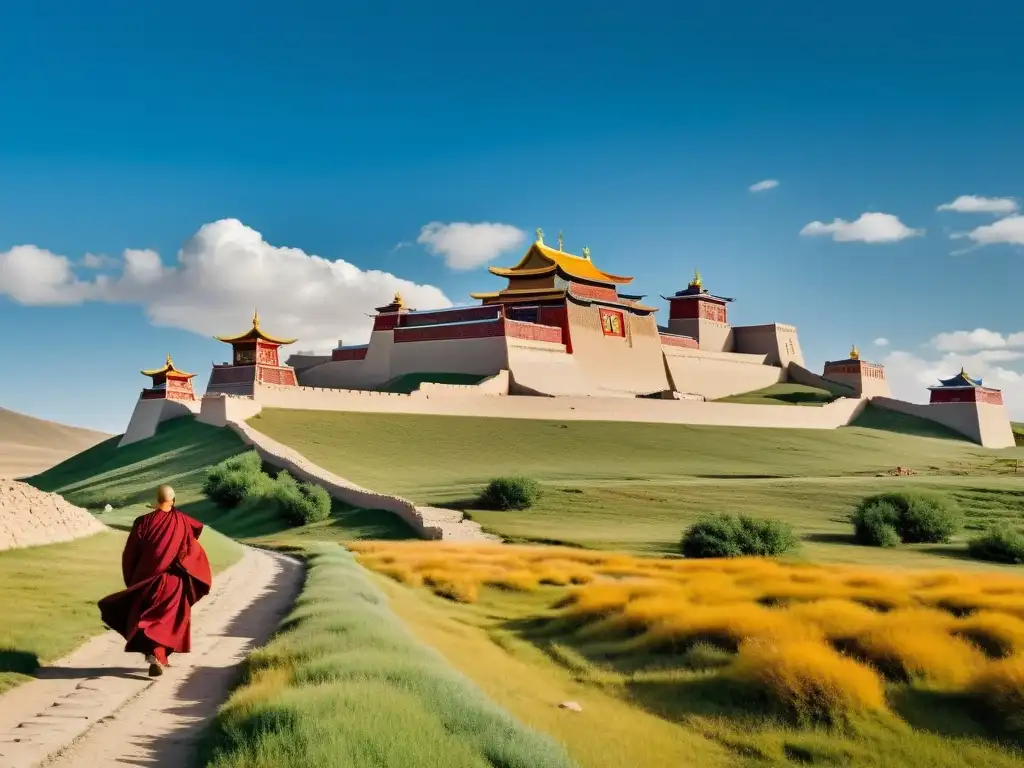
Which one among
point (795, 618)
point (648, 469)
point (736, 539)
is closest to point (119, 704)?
point (795, 618)

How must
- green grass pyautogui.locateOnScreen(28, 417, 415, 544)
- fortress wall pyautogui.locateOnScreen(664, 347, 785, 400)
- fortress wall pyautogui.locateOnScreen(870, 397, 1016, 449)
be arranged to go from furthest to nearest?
fortress wall pyautogui.locateOnScreen(664, 347, 785, 400) < fortress wall pyautogui.locateOnScreen(870, 397, 1016, 449) < green grass pyautogui.locateOnScreen(28, 417, 415, 544)

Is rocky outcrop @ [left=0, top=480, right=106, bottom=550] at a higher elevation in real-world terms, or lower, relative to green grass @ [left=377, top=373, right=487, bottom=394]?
lower

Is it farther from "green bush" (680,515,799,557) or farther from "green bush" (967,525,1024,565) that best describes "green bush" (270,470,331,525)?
"green bush" (967,525,1024,565)

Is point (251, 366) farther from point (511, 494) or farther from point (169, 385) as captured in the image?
point (511, 494)

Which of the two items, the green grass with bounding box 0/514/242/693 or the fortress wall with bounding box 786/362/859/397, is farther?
the fortress wall with bounding box 786/362/859/397

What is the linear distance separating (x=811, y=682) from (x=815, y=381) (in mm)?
78828

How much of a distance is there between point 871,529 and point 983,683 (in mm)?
18510

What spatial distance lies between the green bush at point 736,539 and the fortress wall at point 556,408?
31217mm

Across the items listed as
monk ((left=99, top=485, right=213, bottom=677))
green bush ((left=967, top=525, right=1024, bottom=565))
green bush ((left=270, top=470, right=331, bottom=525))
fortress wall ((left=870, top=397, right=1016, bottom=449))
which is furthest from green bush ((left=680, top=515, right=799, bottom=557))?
fortress wall ((left=870, top=397, right=1016, bottom=449))

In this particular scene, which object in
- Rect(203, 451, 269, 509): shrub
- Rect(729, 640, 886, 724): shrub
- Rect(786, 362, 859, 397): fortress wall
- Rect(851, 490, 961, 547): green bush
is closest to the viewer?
Rect(729, 640, 886, 724): shrub

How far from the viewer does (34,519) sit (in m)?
18.1

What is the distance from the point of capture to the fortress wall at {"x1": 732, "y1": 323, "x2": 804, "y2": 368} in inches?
3442

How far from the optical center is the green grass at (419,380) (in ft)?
203

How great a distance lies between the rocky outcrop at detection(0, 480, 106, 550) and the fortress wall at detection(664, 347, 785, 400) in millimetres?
59431
